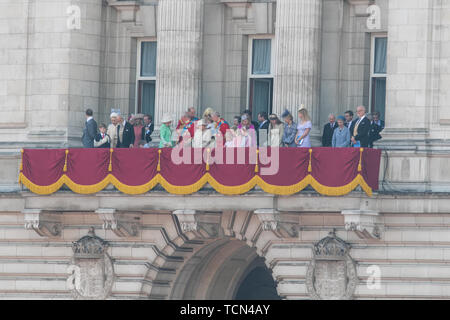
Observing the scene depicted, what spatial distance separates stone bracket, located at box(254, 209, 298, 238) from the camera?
220 feet

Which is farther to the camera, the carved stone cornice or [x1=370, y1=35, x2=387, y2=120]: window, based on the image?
the carved stone cornice

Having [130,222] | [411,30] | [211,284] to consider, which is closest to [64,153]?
[130,222]

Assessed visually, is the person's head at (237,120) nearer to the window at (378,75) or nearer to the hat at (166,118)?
the hat at (166,118)

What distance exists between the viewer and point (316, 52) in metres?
69.7

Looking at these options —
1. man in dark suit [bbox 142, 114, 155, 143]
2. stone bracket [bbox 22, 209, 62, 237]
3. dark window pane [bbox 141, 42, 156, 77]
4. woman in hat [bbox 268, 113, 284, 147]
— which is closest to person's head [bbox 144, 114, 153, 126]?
man in dark suit [bbox 142, 114, 155, 143]

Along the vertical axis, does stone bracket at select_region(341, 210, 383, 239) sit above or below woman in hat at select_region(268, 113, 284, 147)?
below

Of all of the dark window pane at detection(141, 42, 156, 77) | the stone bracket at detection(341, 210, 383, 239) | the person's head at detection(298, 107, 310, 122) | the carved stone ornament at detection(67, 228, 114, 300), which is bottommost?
the carved stone ornament at detection(67, 228, 114, 300)

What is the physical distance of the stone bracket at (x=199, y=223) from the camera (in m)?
68.5

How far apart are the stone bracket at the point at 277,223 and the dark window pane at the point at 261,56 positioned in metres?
6.50

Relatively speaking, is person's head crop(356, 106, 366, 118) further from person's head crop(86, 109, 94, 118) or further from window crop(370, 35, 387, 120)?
person's head crop(86, 109, 94, 118)

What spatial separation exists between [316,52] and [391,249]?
7.46 meters

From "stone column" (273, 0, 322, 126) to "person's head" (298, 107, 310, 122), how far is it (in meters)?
1.19

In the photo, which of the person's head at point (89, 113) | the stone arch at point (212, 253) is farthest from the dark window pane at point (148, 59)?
the stone arch at point (212, 253)

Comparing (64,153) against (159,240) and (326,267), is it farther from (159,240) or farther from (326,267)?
(326,267)
